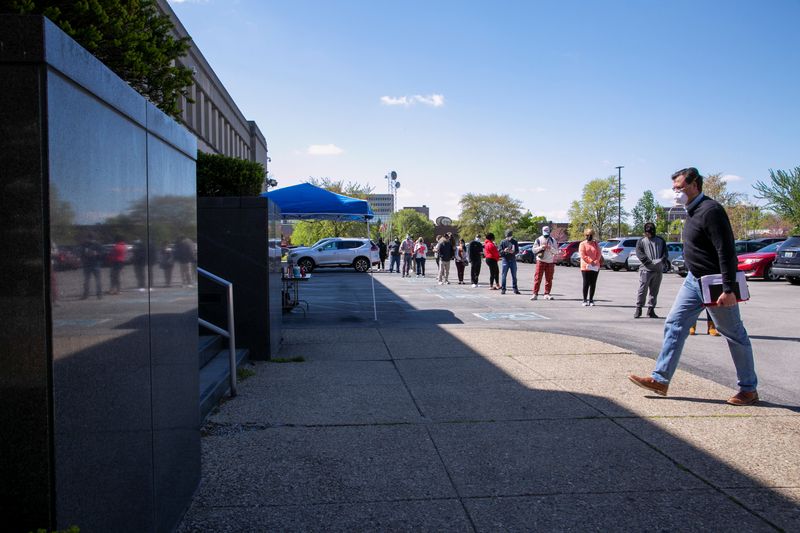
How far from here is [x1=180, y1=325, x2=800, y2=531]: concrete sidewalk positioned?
11.2ft

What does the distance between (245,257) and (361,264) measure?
24891mm

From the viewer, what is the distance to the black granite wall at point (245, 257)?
7727mm

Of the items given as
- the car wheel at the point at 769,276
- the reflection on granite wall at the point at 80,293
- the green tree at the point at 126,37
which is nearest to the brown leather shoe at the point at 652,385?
the reflection on granite wall at the point at 80,293

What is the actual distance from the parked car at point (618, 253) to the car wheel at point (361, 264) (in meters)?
13.4

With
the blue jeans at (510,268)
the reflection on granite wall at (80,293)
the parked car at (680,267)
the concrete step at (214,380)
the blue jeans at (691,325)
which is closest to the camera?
the reflection on granite wall at (80,293)

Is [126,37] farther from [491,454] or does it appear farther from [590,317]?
[590,317]

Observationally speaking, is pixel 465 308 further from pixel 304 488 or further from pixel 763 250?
pixel 763 250

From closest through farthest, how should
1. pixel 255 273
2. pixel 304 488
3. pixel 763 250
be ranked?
1. pixel 304 488
2. pixel 255 273
3. pixel 763 250

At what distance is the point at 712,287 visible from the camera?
5.38 meters

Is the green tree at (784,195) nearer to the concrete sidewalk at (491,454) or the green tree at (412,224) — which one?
the concrete sidewalk at (491,454)

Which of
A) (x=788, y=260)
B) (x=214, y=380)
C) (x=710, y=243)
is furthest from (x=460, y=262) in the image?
(x=214, y=380)

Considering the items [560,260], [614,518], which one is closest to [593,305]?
[614,518]

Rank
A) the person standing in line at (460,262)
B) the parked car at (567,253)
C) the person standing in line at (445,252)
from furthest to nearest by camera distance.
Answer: the parked car at (567,253), the person standing in line at (460,262), the person standing in line at (445,252)

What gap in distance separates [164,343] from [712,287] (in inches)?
168
